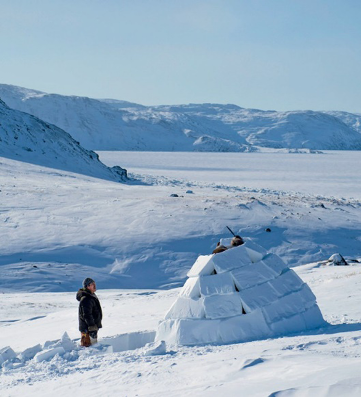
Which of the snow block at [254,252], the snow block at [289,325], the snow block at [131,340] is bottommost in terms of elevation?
the snow block at [131,340]

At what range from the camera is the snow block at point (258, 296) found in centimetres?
786

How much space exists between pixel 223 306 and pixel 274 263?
1150 millimetres

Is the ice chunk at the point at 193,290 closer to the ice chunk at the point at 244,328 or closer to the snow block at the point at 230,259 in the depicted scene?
the snow block at the point at 230,259

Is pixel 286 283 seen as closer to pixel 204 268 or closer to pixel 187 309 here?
pixel 204 268

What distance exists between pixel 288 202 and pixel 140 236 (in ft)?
28.5

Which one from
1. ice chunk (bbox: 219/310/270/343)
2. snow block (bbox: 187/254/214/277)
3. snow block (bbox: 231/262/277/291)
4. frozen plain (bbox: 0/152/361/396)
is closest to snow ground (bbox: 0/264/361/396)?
frozen plain (bbox: 0/152/361/396)

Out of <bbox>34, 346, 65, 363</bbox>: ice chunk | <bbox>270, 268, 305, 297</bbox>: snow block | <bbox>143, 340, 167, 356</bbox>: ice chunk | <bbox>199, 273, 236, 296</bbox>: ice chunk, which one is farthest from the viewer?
<bbox>270, 268, 305, 297</bbox>: snow block

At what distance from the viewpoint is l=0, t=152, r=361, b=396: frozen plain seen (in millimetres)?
6062

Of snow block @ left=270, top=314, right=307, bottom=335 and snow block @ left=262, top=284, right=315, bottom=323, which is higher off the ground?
snow block @ left=262, top=284, right=315, bottom=323

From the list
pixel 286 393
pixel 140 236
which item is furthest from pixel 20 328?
pixel 140 236

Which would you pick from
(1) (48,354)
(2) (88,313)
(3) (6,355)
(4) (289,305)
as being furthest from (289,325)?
(3) (6,355)

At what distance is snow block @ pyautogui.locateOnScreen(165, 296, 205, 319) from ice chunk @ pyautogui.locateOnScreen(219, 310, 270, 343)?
1.11 feet

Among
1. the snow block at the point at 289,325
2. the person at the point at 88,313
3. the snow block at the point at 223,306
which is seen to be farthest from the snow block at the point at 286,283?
the person at the point at 88,313

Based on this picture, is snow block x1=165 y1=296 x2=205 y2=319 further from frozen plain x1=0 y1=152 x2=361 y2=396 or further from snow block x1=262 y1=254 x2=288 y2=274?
snow block x1=262 y1=254 x2=288 y2=274
